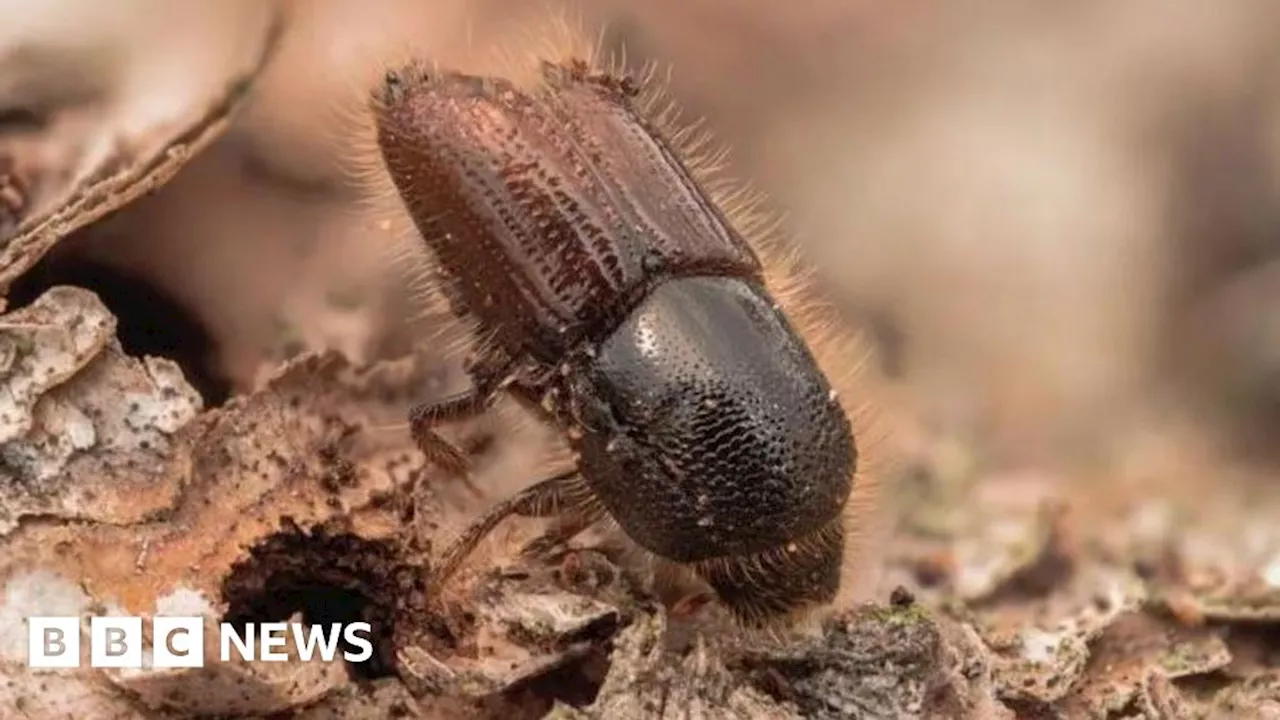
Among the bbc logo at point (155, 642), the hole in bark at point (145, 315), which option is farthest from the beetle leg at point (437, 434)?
the bbc logo at point (155, 642)

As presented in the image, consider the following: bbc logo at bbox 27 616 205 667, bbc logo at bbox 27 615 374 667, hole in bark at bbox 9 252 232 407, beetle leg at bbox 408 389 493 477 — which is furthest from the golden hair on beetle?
bbc logo at bbox 27 616 205 667

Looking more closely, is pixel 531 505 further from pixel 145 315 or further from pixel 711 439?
pixel 145 315

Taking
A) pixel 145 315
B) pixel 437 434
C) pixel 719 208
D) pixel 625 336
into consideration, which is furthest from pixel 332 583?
pixel 719 208

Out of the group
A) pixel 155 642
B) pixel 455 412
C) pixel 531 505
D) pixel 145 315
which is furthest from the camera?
pixel 145 315

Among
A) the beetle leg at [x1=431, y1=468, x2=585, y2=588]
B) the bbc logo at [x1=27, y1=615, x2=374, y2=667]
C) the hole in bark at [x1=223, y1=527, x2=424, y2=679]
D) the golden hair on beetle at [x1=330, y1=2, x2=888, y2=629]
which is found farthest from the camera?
the golden hair on beetle at [x1=330, y1=2, x2=888, y2=629]

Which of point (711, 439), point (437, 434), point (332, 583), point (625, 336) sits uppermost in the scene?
point (625, 336)

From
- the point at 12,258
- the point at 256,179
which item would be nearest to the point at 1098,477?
the point at 256,179

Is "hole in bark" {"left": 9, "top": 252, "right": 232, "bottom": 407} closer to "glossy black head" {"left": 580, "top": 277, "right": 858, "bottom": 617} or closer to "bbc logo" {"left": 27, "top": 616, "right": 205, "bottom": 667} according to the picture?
"bbc logo" {"left": 27, "top": 616, "right": 205, "bottom": 667}
